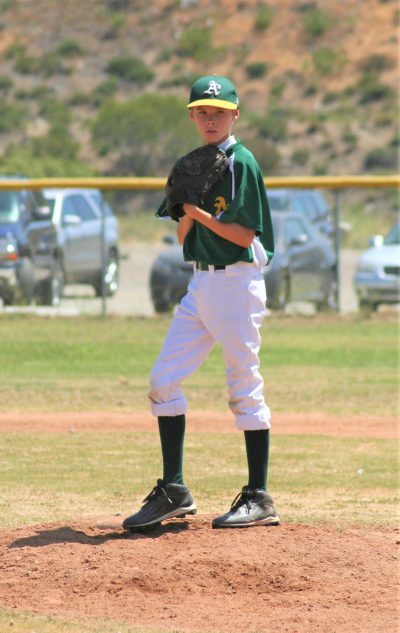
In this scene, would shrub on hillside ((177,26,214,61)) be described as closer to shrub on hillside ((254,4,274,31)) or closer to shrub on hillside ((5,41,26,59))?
shrub on hillside ((254,4,274,31))

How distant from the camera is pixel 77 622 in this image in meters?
4.61

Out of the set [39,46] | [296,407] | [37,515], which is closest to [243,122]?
[39,46]

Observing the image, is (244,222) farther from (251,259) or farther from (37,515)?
(37,515)

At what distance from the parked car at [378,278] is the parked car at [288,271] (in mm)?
651

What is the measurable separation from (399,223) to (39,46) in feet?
167

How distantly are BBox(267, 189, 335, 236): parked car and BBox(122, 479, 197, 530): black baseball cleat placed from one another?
12.1m

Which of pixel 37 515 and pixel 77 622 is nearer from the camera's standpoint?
pixel 77 622

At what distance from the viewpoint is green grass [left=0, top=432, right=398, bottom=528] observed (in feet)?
22.0

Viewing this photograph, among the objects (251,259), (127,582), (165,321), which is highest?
(251,259)

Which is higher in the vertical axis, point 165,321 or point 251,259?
point 251,259

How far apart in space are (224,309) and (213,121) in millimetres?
828

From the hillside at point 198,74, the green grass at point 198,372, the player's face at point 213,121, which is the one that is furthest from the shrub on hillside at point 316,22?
the player's face at point 213,121

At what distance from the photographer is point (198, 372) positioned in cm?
1281

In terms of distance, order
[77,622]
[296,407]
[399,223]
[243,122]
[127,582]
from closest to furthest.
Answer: [77,622] < [127,582] < [296,407] < [399,223] < [243,122]
